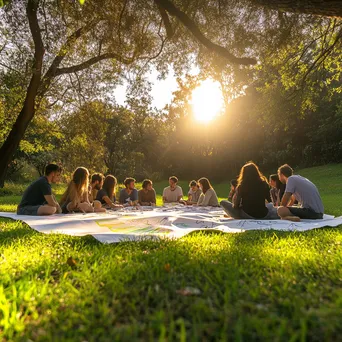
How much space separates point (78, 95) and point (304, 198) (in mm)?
9599

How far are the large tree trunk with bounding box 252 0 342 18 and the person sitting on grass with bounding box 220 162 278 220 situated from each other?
130 inches

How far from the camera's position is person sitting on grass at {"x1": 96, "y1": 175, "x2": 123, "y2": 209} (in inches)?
386

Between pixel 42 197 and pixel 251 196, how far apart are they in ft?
16.3

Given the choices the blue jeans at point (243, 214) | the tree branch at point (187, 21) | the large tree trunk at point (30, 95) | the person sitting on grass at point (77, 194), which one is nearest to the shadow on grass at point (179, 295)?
the blue jeans at point (243, 214)

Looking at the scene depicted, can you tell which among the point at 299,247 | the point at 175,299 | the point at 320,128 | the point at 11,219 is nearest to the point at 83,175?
the point at 11,219

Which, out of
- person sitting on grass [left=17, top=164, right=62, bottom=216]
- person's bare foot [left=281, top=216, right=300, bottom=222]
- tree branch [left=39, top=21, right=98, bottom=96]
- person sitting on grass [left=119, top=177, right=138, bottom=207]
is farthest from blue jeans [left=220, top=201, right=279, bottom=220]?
tree branch [left=39, top=21, right=98, bottom=96]

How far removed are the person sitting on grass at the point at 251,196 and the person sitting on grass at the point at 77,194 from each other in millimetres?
3893

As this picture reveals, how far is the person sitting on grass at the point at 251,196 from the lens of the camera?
23.2 ft

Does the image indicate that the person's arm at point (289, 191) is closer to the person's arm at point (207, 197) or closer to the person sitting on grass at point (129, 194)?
the person's arm at point (207, 197)

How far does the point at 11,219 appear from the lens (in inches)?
269

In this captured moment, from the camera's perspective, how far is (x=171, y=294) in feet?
7.22

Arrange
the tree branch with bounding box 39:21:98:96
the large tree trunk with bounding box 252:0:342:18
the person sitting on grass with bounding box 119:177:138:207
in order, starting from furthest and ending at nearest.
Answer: the person sitting on grass with bounding box 119:177:138:207 → the tree branch with bounding box 39:21:98:96 → the large tree trunk with bounding box 252:0:342:18

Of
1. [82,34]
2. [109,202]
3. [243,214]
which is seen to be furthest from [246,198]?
[82,34]

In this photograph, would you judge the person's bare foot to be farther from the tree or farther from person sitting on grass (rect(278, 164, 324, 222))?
the tree
